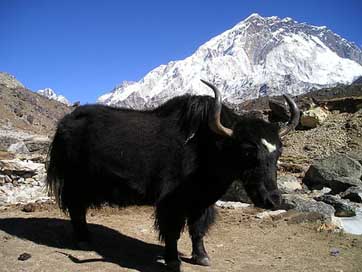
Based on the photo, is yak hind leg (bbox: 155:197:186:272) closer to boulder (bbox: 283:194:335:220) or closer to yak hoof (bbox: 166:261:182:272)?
yak hoof (bbox: 166:261:182:272)

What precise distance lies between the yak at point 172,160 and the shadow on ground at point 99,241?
331 millimetres

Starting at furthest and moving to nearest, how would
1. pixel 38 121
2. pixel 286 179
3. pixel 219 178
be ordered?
pixel 38 121, pixel 286 179, pixel 219 178

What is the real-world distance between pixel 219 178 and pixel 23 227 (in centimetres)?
361

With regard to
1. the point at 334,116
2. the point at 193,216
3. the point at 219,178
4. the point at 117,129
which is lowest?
the point at 193,216

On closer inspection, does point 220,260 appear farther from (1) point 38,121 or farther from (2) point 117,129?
(1) point 38,121

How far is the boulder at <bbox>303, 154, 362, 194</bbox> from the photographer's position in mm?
15803

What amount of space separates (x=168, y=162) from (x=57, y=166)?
216 cm

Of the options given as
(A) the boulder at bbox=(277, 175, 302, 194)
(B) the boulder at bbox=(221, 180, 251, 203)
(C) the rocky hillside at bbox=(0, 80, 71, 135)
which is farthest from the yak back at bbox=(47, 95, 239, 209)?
(C) the rocky hillside at bbox=(0, 80, 71, 135)

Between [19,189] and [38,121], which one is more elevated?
[38,121]

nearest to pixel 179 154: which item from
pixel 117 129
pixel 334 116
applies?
pixel 117 129

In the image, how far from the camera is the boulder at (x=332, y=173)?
15.8 metres

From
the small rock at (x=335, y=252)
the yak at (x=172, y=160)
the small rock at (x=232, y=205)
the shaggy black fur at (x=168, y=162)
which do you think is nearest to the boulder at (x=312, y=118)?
the small rock at (x=232, y=205)

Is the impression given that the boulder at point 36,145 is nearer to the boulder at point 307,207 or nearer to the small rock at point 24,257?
the boulder at point 307,207

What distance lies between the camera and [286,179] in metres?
17.0
